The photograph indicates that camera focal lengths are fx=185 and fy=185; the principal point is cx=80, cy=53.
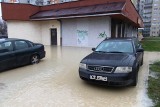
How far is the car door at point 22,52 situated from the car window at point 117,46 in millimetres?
3759

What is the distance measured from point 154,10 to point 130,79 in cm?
10127

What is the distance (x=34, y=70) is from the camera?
27.1 ft

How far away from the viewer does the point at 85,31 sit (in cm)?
1888

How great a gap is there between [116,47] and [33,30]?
17.2 m

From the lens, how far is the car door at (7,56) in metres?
7.74

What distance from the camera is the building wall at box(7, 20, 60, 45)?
21641 mm

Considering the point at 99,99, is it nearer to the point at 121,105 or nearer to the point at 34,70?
the point at 121,105

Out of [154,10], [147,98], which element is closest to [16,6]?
[147,98]

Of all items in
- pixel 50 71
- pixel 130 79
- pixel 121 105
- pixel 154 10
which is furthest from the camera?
pixel 154 10

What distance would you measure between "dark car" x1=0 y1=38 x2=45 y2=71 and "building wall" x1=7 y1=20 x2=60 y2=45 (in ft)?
38.9

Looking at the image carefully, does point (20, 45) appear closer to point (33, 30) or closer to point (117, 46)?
point (117, 46)

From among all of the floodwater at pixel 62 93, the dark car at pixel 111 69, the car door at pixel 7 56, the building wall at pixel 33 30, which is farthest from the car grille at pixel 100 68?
the building wall at pixel 33 30

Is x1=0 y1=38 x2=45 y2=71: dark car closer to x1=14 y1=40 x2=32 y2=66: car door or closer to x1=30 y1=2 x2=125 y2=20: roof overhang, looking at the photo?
x1=14 y1=40 x2=32 y2=66: car door

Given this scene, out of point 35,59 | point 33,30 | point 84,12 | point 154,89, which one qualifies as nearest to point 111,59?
point 154,89
